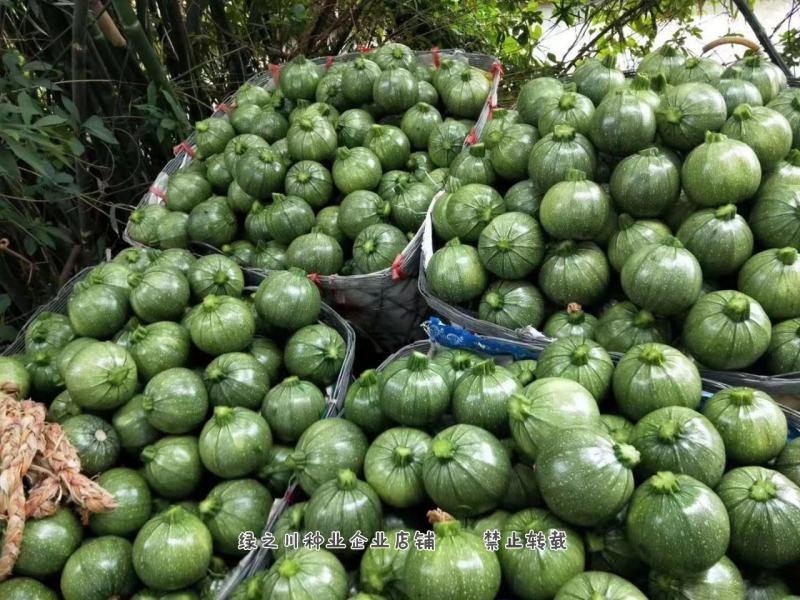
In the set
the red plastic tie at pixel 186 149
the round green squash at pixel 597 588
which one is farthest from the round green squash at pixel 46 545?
the red plastic tie at pixel 186 149

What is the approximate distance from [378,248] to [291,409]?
0.92 metres

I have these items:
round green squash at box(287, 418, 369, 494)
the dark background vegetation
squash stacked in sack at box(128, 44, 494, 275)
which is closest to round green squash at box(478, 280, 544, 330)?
squash stacked in sack at box(128, 44, 494, 275)

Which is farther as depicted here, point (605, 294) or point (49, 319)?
point (49, 319)

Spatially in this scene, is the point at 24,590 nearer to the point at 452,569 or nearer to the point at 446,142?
the point at 452,569

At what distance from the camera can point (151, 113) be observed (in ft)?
12.2

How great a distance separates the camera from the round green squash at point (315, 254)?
296 centimetres

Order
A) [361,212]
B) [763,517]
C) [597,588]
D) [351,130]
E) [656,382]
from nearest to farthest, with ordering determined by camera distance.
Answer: [597,588]
[763,517]
[656,382]
[361,212]
[351,130]

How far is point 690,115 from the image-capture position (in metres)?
2.40

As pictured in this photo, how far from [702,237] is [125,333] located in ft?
7.09

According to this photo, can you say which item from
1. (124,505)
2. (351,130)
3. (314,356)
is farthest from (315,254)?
(124,505)

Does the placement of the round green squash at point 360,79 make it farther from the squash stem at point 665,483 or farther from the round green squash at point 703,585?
the round green squash at point 703,585

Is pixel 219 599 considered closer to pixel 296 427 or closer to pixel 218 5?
pixel 296 427

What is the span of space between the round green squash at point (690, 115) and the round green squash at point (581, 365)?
36.9 inches

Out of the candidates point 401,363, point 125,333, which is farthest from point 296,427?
point 125,333
